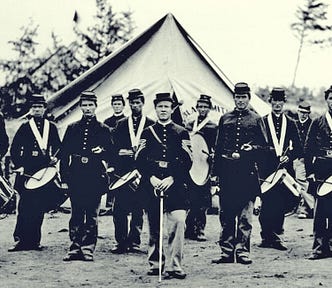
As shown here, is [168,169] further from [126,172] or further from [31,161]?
[31,161]

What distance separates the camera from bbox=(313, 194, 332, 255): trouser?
335 inches

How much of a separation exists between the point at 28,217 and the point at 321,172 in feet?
11.8

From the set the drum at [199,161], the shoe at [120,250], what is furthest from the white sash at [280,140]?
the shoe at [120,250]

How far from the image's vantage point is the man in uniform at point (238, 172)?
330 inches

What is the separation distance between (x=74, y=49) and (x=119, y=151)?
42.9 feet

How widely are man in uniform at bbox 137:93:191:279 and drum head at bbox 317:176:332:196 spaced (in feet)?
5.88

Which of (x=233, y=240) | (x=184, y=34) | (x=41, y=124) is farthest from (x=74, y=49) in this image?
(x=233, y=240)

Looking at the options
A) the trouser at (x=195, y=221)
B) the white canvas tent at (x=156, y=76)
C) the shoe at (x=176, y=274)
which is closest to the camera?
the shoe at (x=176, y=274)

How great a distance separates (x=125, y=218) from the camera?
9.16 meters

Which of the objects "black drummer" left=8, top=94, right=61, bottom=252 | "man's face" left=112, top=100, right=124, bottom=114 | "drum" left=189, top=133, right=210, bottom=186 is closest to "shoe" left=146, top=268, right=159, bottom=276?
"black drummer" left=8, top=94, right=61, bottom=252

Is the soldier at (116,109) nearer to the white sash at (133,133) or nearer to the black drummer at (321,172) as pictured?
the white sash at (133,133)

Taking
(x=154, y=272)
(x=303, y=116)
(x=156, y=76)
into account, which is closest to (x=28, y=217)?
(x=154, y=272)

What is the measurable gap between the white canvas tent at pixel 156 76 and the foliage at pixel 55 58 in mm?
4226

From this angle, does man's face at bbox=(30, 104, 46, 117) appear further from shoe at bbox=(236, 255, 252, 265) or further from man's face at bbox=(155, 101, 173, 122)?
shoe at bbox=(236, 255, 252, 265)
